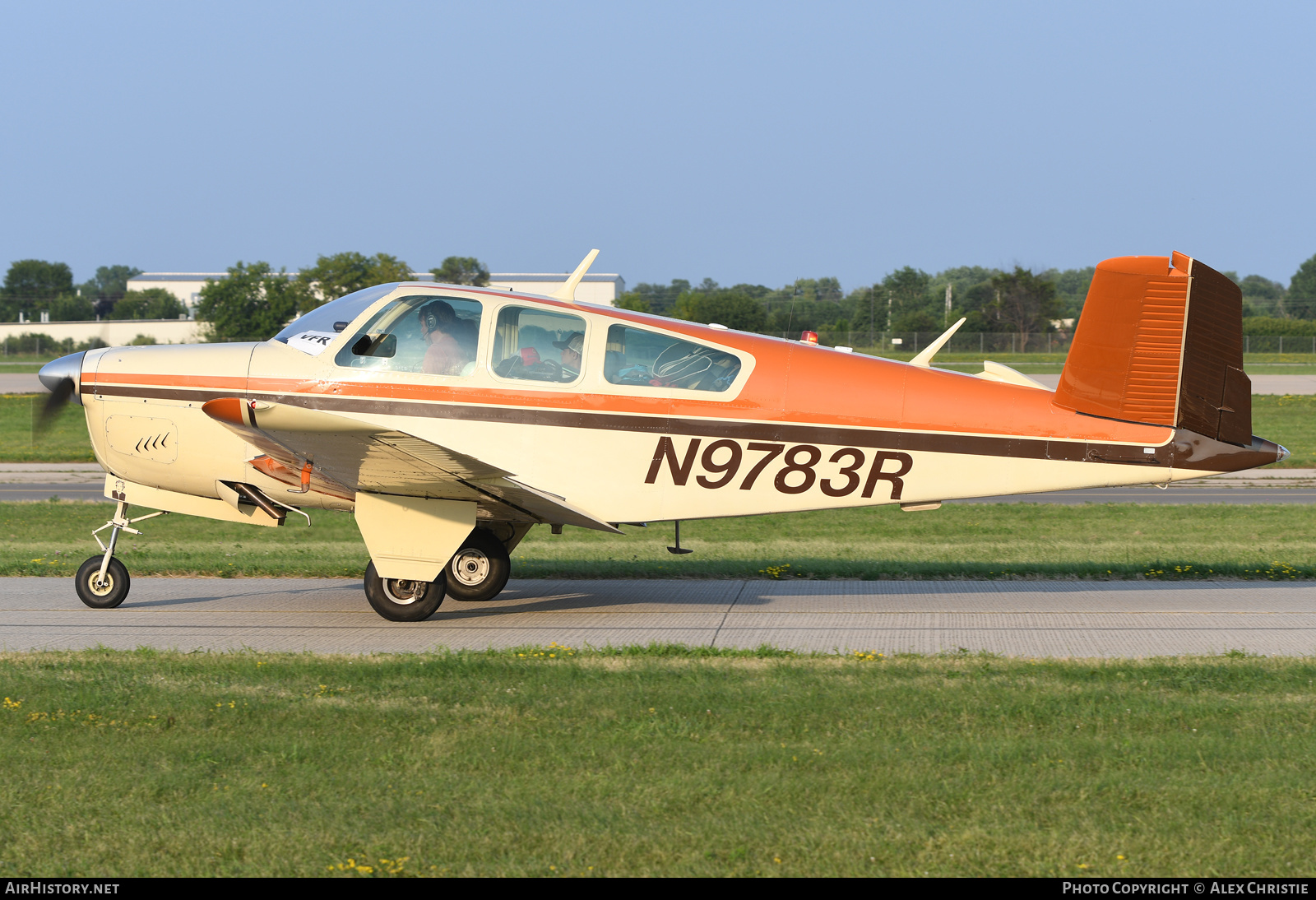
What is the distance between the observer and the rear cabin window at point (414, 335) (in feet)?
27.4

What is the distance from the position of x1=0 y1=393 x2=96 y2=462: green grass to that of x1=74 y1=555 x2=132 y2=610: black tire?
40.5 feet

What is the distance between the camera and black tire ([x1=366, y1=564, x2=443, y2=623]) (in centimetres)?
867

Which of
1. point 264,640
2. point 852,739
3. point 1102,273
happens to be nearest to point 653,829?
point 852,739

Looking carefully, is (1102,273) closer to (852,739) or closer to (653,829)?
(852,739)

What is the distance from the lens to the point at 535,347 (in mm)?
8391

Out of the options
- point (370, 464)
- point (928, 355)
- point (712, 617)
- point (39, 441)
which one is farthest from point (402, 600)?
point (39, 441)

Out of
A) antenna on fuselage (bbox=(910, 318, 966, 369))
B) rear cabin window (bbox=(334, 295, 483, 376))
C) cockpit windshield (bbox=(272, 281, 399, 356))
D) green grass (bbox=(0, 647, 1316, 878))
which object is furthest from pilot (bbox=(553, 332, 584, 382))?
antenna on fuselage (bbox=(910, 318, 966, 369))

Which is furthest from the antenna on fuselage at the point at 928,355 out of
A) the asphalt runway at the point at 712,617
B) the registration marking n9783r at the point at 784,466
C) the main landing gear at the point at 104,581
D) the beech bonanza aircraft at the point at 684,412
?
the main landing gear at the point at 104,581

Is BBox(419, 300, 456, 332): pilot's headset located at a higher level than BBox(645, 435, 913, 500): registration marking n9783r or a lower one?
higher

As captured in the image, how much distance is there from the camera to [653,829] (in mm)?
4328

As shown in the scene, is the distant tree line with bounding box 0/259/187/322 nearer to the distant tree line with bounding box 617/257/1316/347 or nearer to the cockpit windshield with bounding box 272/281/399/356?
the distant tree line with bounding box 617/257/1316/347

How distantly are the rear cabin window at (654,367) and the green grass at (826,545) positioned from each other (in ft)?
10.5

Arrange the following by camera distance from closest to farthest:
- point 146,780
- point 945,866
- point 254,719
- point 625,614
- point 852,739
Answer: point 945,866
point 146,780
point 852,739
point 254,719
point 625,614

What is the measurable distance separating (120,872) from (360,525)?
14.7ft
